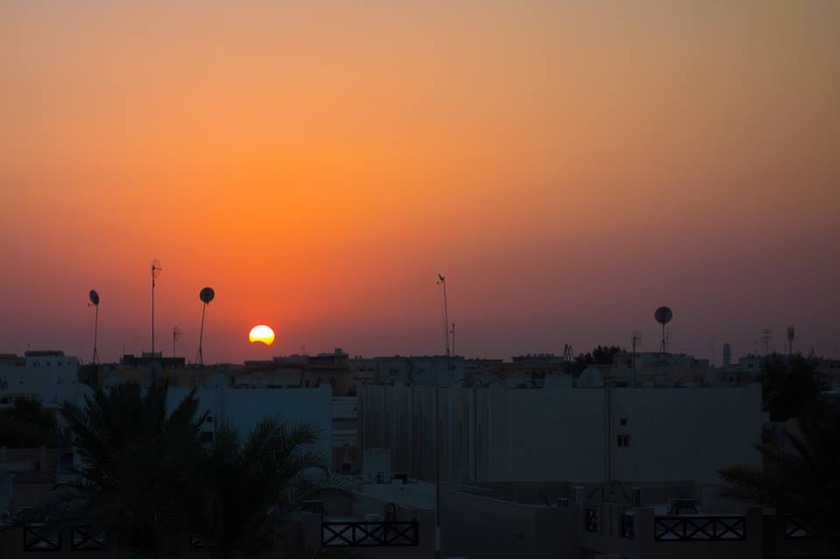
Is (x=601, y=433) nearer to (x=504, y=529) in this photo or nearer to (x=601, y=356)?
(x=504, y=529)

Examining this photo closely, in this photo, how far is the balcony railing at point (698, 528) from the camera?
77.9 ft

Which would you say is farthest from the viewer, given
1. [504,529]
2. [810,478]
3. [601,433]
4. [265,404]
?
[265,404]

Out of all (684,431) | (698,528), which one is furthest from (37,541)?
(684,431)

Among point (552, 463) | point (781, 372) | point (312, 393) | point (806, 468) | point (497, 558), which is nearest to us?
point (806, 468)

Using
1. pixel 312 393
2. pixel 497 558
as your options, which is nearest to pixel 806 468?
pixel 497 558

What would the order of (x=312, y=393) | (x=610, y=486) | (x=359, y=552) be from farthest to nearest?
(x=312, y=393)
(x=610, y=486)
(x=359, y=552)

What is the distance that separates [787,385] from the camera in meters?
84.3

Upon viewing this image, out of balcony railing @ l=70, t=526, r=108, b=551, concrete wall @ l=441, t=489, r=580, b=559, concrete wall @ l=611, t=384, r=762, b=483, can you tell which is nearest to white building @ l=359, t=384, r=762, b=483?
concrete wall @ l=611, t=384, r=762, b=483

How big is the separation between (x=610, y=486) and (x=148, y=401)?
11.9 metres

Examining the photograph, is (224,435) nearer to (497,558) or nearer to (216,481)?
(216,481)

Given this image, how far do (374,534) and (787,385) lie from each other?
66307 mm

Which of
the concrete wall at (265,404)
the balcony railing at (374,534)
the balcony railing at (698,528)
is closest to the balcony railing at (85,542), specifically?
the balcony railing at (374,534)

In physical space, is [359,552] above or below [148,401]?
below

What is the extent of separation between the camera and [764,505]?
80.1 feet
